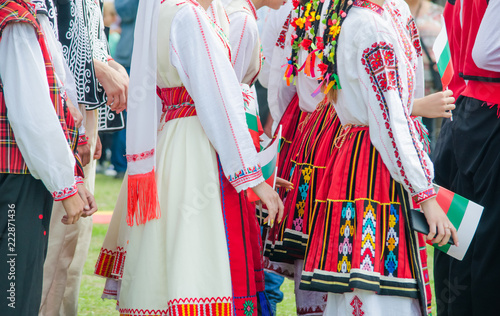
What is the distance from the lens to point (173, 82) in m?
2.75

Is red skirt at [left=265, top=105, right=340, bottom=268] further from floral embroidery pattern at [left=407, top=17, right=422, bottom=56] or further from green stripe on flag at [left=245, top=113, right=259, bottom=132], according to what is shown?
floral embroidery pattern at [left=407, top=17, right=422, bottom=56]

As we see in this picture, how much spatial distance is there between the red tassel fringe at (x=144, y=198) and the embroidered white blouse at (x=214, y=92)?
0.29 meters

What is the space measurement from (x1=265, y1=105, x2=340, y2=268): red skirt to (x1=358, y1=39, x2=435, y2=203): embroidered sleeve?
510 mm

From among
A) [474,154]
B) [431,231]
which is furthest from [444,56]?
[431,231]

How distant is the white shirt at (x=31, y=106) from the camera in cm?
230

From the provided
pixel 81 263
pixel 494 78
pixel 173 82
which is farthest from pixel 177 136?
pixel 494 78

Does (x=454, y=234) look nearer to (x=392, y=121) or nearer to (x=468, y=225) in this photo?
(x=468, y=225)

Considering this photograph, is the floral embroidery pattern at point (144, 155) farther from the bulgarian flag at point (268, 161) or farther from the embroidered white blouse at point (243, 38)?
the embroidered white blouse at point (243, 38)

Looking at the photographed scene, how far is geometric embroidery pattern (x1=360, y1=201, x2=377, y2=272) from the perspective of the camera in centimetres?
262

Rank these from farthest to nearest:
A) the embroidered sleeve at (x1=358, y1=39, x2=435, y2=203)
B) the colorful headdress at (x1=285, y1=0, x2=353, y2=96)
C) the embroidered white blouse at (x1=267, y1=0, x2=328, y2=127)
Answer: the embroidered white blouse at (x1=267, y1=0, x2=328, y2=127), the colorful headdress at (x1=285, y1=0, x2=353, y2=96), the embroidered sleeve at (x1=358, y1=39, x2=435, y2=203)

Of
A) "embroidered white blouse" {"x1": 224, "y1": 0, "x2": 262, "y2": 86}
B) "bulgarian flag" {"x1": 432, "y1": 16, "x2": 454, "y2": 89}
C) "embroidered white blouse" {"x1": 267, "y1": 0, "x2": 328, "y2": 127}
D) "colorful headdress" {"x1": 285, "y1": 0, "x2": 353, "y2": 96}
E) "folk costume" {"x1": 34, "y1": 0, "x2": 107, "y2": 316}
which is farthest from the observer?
"embroidered white blouse" {"x1": 267, "y1": 0, "x2": 328, "y2": 127}

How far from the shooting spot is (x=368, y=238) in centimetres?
264

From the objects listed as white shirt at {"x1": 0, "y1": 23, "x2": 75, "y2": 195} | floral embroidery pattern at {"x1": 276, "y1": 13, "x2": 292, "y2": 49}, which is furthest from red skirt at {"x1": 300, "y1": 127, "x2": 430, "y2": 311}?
floral embroidery pattern at {"x1": 276, "y1": 13, "x2": 292, "y2": 49}

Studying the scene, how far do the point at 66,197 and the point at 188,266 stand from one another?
1.71 ft
